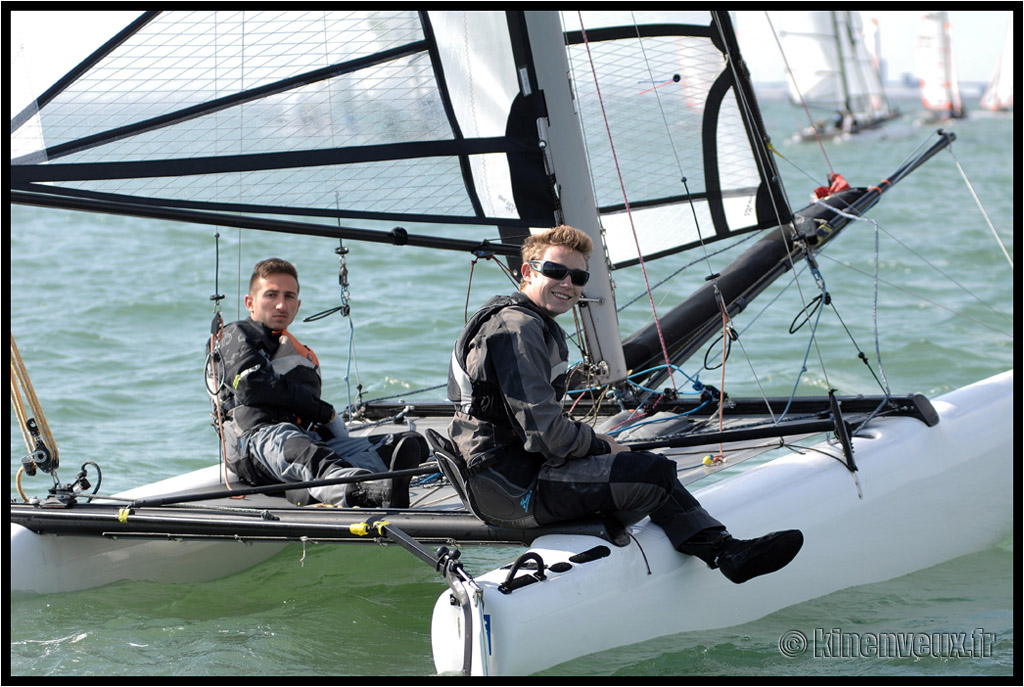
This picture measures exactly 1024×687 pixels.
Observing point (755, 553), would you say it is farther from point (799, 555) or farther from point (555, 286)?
point (555, 286)

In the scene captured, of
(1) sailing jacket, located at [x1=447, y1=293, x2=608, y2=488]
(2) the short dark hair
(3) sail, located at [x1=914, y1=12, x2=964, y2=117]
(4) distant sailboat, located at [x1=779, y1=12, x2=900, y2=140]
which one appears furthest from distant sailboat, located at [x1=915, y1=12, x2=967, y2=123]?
(1) sailing jacket, located at [x1=447, y1=293, x2=608, y2=488]

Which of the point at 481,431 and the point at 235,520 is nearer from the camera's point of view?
the point at 481,431

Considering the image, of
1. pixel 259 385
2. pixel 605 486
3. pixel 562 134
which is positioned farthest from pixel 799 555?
pixel 259 385

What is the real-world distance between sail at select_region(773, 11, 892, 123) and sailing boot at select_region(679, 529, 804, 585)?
72.3 feet

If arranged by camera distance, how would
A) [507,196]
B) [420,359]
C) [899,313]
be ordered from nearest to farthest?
[507,196] → [420,359] → [899,313]

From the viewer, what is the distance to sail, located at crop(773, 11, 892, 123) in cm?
2430

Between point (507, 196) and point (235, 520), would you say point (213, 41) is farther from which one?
point (235, 520)

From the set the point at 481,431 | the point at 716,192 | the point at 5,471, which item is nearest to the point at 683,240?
the point at 716,192

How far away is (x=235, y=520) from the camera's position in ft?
9.89

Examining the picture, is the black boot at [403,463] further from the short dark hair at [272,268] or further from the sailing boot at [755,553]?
the sailing boot at [755,553]

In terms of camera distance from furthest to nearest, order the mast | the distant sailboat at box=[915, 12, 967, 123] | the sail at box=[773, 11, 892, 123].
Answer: the distant sailboat at box=[915, 12, 967, 123] → the sail at box=[773, 11, 892, 123] → the mast

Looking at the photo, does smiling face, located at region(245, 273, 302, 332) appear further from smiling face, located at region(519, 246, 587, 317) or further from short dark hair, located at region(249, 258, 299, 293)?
smiling face, located at region(519, 246, 587, 317)

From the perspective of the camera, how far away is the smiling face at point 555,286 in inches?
106

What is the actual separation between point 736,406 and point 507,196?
1086 mm
